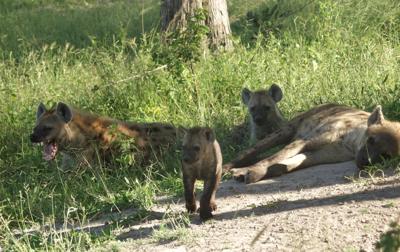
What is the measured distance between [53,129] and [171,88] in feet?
4.29

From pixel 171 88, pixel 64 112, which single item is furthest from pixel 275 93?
pixel 64 112

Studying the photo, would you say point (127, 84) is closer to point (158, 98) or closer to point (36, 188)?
point (158, 98)

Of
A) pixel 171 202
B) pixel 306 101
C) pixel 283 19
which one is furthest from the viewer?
pixel 283 19

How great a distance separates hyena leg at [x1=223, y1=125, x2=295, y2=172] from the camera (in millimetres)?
6957

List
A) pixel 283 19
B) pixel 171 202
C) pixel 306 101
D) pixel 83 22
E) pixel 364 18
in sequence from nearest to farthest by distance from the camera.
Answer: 1. pixel 171 202
2. pixel 306 101
3. pixel 364 18
4. pixel 283 19
5. pixel 83 22

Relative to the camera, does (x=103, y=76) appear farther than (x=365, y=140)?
Yes

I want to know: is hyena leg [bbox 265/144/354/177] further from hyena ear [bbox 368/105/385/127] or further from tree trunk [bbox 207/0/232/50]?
tree trunk [bbox 207/0/232/50]

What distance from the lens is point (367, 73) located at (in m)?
8.20

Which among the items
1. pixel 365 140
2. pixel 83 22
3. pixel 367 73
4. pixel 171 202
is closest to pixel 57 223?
pixel 171 202

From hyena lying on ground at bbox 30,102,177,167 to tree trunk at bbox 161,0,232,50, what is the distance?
2201 mm

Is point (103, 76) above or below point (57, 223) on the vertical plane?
above

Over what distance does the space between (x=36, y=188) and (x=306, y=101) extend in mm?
2792

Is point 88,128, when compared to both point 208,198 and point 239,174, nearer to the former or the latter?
point 239,174

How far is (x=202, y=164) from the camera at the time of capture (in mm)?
5266
